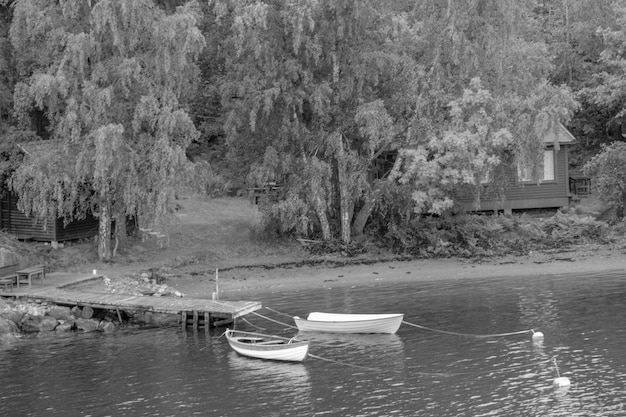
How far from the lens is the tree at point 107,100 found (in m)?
40.3

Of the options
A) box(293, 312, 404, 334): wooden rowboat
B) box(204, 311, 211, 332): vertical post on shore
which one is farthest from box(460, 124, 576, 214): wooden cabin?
box(204, 311, 211, 332): vertical post on shore

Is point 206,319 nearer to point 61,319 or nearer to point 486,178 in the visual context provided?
point 61,319

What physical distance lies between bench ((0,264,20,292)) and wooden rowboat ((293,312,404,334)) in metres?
13.2

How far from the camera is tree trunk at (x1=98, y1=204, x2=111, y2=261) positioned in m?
43.6

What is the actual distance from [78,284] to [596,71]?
40.2 metres

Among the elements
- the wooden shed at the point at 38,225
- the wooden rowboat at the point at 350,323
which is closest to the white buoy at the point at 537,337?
the wooden rowboat at the point at 350,323

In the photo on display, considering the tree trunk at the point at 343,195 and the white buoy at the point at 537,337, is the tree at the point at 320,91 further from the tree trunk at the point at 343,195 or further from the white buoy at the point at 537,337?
the white buoy at the point at 537,337

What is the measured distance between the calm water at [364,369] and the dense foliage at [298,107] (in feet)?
33.1

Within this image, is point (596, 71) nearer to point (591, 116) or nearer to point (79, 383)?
point (591, 116)

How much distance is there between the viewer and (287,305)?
122 ft

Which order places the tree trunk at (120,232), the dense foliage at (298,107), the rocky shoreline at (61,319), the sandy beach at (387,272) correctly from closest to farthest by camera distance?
the rocky shoreline at (61,319)
the dense foliage at (298,107)
the sandy beach at (387,272)
the tree trunk at (120,232)

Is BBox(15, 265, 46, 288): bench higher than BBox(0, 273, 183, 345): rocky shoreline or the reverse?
higher

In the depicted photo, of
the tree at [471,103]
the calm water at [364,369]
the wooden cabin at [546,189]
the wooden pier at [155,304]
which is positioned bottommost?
the calm water at [364,369]

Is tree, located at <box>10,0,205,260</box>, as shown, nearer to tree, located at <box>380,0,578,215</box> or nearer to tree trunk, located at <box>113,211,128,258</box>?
tree trunk, located at <box>113,211,128,258</box>
